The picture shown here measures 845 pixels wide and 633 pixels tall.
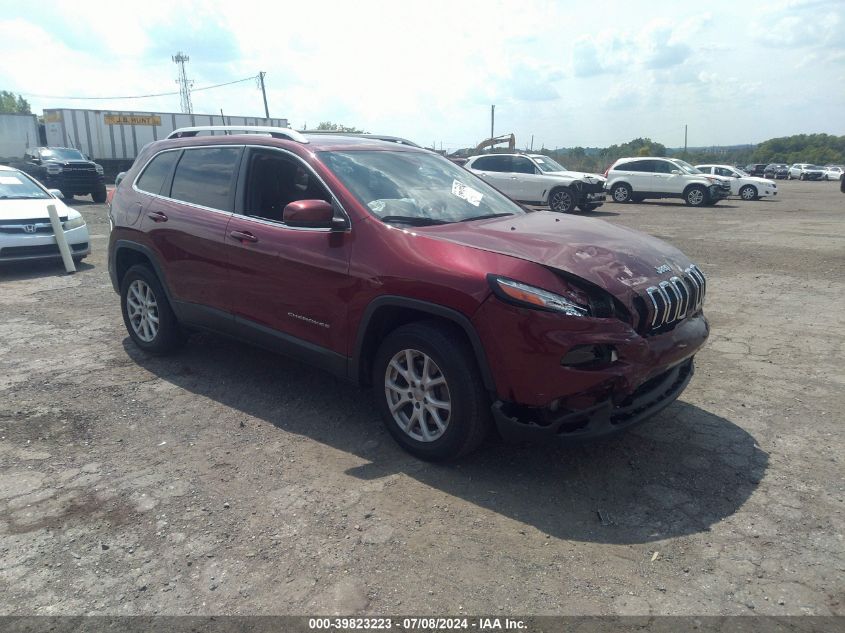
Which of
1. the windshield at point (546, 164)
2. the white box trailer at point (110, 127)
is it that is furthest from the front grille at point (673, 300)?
the white box trailer at point (110, 127)

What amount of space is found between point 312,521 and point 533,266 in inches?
66.6

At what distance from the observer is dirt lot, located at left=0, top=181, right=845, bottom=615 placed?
277cm

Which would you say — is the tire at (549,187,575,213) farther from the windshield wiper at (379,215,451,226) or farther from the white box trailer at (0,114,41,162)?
the white box trailer at (0,114,41,162)

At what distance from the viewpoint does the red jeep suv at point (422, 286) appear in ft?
11.0

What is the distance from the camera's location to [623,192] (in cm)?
2427

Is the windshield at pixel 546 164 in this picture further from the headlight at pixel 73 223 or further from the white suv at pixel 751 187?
the headlight at pixel 73 223

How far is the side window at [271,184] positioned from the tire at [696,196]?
20915 mm

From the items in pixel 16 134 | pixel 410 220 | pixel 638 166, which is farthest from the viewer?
pixel 16 134

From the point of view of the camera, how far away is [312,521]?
10.8 ft

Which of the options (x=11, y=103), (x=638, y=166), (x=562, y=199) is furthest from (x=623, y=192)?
(x=11, y=103)

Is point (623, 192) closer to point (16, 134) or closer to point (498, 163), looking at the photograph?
point (498, 163)

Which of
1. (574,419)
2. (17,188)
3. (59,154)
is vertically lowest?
(574,419)

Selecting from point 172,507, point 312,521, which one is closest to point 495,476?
point 312,521

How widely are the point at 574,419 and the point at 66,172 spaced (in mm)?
21422
